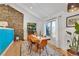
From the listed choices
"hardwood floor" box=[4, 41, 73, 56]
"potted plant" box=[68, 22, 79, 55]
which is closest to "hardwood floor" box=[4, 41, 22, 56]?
"hardwood floor" box=[4, 41, 73, 56]

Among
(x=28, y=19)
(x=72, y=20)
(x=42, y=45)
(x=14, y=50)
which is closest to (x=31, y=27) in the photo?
(x=28, y=19)

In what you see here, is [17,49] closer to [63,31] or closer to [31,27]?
[31,27]

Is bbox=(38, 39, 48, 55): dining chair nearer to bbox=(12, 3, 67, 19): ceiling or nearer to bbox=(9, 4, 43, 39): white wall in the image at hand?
bbox=(9, 4, 43, 39): white wall

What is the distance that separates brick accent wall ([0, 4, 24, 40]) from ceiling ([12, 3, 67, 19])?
6.2 inches

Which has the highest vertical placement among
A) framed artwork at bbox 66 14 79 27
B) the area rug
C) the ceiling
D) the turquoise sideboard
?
the ceiling

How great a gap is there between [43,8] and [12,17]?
50cm

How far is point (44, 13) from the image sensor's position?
2.42m

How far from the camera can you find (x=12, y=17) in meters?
2.34

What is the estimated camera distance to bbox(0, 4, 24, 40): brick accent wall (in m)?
2.34

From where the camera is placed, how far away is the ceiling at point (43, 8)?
237 centimetres

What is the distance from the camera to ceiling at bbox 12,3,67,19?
2.37m

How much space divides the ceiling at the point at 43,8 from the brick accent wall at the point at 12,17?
0.16m

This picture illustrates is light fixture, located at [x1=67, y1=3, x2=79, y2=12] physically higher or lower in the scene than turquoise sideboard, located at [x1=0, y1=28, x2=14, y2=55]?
higher

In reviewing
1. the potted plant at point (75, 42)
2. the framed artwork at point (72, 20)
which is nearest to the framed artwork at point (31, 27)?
the framed artwork at point (72, 20)
